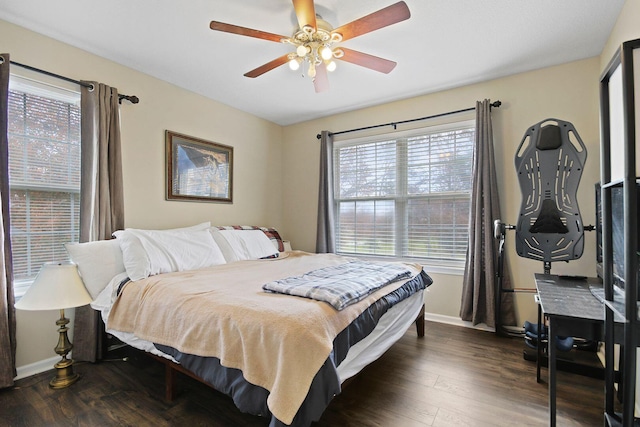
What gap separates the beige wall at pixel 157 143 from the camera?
90.6 inches

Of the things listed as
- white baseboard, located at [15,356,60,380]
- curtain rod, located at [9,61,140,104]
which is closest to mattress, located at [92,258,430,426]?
white baseboard, located at [15,356,60,380]

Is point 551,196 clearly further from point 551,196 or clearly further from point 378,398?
point 378,398

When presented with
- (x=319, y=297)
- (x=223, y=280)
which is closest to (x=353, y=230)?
(x=223, y=280)

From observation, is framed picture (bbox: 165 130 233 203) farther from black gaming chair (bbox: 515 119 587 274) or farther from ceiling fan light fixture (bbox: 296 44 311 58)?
black gaming chair (bbox: 515 119 587 274)

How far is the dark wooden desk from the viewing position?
129 centimetres

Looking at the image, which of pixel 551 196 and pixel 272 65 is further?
pixel 272 65

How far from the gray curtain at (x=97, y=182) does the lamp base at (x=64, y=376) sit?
252mm

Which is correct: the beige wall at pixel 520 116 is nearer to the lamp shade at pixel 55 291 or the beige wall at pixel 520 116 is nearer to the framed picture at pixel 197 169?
the framed picture at pixel 197 169

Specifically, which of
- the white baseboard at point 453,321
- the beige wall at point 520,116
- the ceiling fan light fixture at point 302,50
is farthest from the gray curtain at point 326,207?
the ceiling fan light fixture at point 302,50

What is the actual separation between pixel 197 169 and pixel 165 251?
1270 millimetres

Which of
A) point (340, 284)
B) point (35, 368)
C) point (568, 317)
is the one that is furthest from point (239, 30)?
point (35, 368)

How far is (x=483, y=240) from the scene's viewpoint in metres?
3.03

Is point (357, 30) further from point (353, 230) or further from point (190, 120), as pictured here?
point (353, 230)

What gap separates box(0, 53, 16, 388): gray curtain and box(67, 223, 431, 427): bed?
0.35 m
